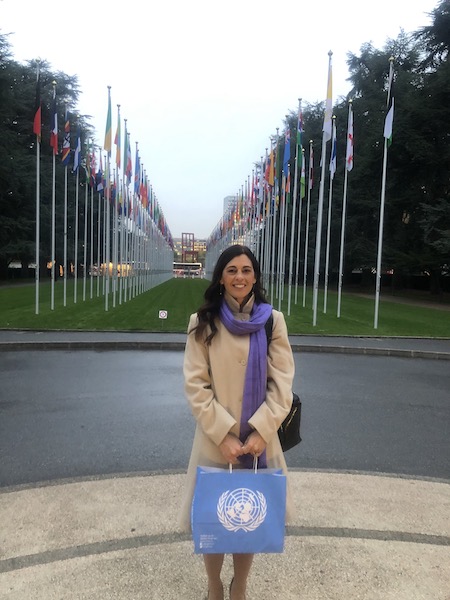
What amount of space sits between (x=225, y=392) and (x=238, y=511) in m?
0.55

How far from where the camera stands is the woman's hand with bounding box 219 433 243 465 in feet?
8.30

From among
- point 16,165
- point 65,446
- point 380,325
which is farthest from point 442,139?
point 65,446

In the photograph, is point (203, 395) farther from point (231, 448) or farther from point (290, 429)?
point (290, 429)

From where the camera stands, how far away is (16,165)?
44.3 m

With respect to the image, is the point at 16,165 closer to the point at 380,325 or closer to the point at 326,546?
the point at 380,325

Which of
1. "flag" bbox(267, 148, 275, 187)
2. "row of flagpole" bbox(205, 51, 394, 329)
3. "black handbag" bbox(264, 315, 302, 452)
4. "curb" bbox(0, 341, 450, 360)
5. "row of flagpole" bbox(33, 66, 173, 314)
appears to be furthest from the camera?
"flag" bbox(267, 148, 275, 187)

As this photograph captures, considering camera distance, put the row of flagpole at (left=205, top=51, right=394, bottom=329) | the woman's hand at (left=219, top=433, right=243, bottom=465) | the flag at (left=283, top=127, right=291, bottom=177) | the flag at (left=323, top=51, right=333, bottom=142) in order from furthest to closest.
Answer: the flag at (left=283, top=127, right=291, bottom=177) < the row of flagpole at (left=205, top=51, right=394, bottom=329) < the flag at (left=323, top=51, right=333, bottom=142) < the woman's hand at (left=219, top=433, right=243, bottom=465)

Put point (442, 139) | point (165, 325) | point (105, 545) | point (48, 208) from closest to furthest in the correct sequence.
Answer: point (105, 545) < point (165, 325) < point (442, 139) < point (48, 208)

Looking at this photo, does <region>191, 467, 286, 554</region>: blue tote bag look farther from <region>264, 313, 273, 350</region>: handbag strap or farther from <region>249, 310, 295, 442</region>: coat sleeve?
<region>264, 313, 273, 350</region>: handbag strap

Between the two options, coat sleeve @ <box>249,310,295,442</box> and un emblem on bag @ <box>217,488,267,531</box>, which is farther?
coat sleeve @ <box>249,310,295,442</box>

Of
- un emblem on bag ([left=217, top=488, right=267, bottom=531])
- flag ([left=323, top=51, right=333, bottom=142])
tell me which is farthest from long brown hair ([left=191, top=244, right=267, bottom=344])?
flag ([left=323, top=51, right=333, bottom=142])

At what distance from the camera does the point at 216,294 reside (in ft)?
9.25

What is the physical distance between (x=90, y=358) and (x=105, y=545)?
8914 mm

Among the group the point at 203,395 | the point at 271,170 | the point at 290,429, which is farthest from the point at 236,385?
the point at 271,170
